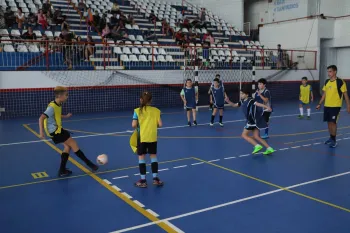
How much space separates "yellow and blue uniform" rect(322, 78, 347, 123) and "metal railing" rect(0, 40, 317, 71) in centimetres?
887

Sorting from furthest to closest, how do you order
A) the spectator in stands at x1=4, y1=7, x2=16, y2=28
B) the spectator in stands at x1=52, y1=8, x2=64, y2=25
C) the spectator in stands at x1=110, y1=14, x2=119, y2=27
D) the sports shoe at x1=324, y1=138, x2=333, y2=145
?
1. the spectator in stands at x1=110, y1=14, x2=119, y2=27
2. the spectator in stands at x1=52, y1=8, x2=64, y2=25
3. the spectator in stands at x1=4, y1=7, x2=16, y2=28
4. the sports shoe at x1=324, y1=138, x2=333, y2=145

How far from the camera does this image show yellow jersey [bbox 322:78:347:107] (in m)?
8.25

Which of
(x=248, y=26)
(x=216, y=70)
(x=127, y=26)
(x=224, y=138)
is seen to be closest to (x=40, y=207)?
(x=224, y=138)

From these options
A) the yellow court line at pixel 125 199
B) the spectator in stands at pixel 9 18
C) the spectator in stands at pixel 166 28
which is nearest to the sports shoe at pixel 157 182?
the yellow court line at pixel 125 199

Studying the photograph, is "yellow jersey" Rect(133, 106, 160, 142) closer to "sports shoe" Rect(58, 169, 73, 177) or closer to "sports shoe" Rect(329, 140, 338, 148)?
"sports shoe" Rect(58, 169, 73, 177)

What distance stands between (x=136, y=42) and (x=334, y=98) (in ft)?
42.1

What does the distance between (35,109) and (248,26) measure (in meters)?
19.6

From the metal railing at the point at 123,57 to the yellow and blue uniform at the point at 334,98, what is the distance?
349 inches

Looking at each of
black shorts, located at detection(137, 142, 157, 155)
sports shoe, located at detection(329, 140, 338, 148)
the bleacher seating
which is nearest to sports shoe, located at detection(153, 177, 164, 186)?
black shorts, located at detection(137, 142, 157, 155)

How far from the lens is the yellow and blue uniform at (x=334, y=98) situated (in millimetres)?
8273

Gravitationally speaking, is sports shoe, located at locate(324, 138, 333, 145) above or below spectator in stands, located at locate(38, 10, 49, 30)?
below

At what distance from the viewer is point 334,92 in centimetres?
834

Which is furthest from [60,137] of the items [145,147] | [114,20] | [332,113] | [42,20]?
[114,20]

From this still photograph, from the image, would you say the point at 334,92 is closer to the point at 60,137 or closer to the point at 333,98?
the point at 333,98
